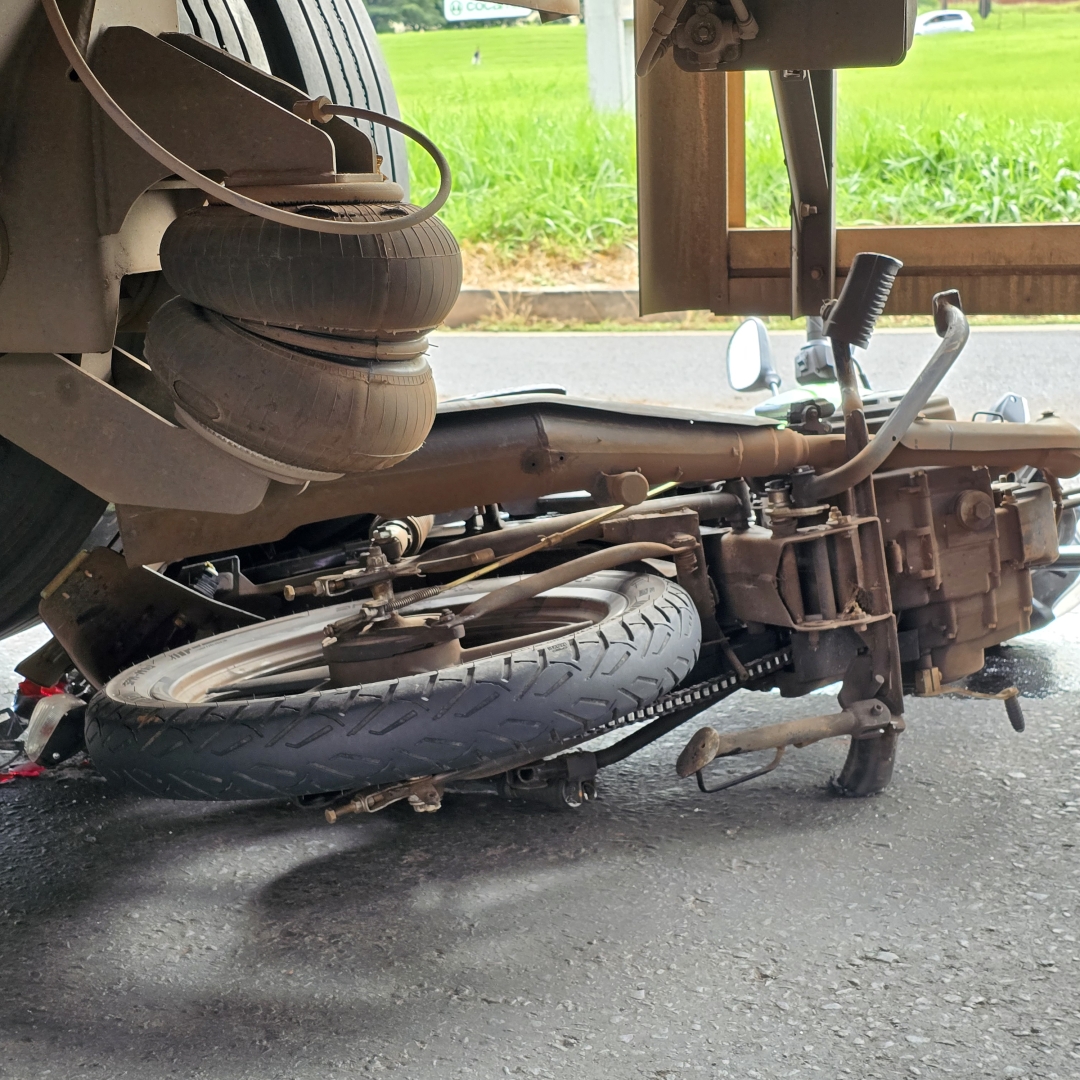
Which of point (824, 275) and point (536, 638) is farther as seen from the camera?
point (824, 275)

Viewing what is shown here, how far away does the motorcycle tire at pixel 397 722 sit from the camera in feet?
6.49

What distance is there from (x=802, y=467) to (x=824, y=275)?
2.77ft

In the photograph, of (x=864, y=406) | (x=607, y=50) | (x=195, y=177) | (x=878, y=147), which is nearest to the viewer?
(x=195, y=177)

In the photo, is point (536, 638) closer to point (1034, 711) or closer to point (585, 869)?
point (585, 869)

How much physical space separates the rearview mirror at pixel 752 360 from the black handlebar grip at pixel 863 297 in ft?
2.01

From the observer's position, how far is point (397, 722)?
1.98 meters

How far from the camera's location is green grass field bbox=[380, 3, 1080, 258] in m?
7.59

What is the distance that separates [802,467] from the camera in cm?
252

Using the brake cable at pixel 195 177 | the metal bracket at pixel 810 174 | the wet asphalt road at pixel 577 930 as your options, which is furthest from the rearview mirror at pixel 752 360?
the brake cable at pixel 195 177

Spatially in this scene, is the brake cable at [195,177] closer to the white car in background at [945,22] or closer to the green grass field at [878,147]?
the green grass field at [878,147]

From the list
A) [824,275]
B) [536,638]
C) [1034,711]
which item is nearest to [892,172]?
[824,275]

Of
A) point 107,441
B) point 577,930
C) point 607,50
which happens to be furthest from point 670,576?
point 607,50

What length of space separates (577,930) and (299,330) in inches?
37.5

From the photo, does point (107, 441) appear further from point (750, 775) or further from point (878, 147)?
point (878, 147)
